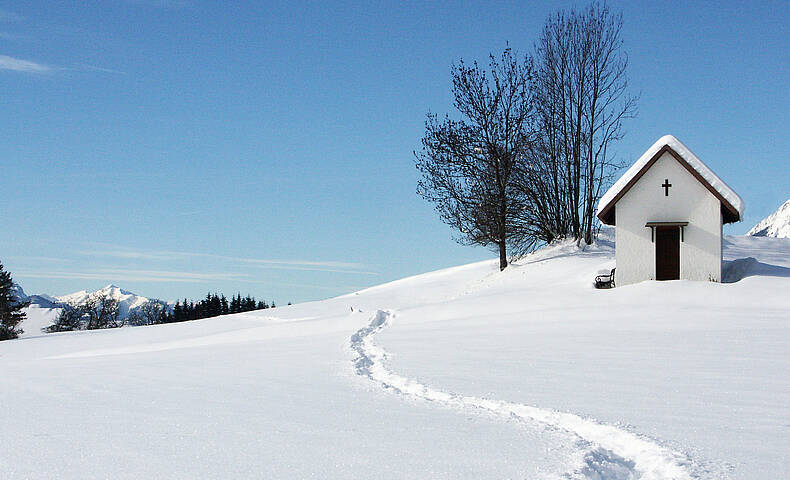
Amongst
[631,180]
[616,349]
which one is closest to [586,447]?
[616,349]

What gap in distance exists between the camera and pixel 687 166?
68.1 feet

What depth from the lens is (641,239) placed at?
70.7 feet

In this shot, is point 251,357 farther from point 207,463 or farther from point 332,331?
point 207,463

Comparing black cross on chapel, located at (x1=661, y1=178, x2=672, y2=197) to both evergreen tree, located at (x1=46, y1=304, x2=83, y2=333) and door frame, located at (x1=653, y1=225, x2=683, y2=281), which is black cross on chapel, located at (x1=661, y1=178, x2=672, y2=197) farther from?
evergreen tree, located at (x1=46, y1=304, x2=83, y2=333)

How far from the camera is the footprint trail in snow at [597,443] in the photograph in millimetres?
4469

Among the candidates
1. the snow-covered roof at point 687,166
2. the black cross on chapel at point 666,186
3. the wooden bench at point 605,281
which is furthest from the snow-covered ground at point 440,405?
the black cross on chapel at point 666,186

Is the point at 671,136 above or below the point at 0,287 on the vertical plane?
above

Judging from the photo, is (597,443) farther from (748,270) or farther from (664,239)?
(748,270)

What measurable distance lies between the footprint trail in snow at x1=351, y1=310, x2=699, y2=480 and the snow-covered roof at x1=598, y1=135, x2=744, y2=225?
1552 cm

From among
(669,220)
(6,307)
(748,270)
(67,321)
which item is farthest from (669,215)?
(67,321)

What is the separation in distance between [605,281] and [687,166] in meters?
4.54

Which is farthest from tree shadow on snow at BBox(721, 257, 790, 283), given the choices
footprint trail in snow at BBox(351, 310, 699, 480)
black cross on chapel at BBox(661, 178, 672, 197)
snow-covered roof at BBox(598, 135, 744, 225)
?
footprint trail in snow at BBox(351, 310, 699, 480)

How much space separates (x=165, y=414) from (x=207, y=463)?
6.46 feet

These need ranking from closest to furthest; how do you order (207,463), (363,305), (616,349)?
(207,463)
(616,349)
(363,305)
